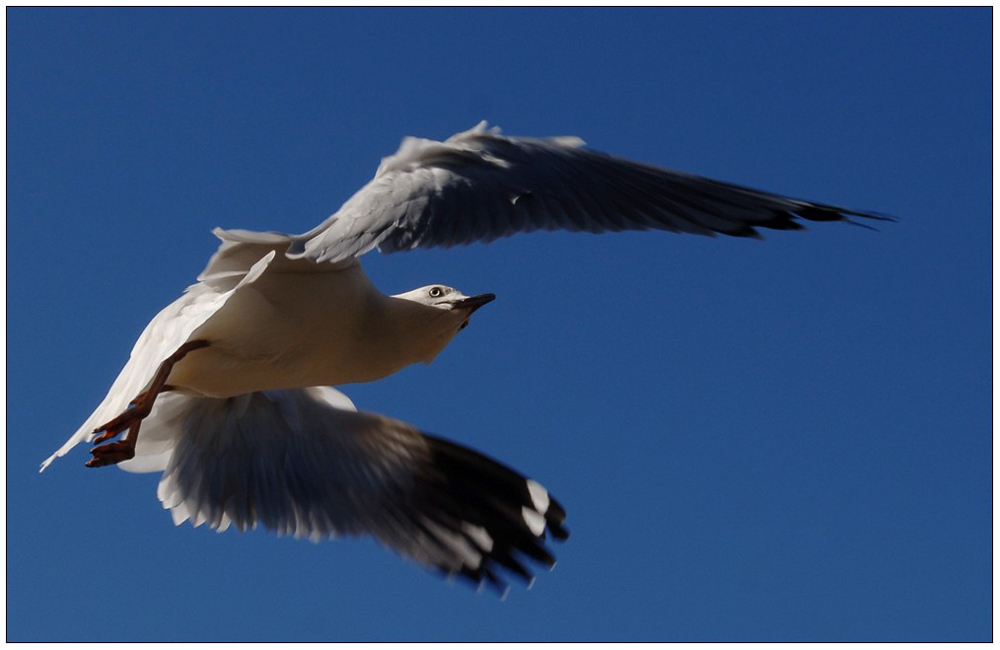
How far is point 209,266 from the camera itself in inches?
242

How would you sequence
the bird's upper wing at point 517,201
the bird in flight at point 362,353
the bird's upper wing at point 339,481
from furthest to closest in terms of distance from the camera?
the bird's upper wing at point 339,481 < the bird in flight at point 362,353 < the bird's upper wing at point 517,201

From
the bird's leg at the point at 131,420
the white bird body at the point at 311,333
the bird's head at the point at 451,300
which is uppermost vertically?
the bird's head at the point at 451,300

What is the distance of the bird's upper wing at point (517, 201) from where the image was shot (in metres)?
4.86

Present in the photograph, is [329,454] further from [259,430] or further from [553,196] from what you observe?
[553,196]

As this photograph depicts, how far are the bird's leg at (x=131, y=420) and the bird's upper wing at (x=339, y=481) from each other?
1157 mm

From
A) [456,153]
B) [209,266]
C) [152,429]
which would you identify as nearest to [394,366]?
[209,266]

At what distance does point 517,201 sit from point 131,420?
7.02ft

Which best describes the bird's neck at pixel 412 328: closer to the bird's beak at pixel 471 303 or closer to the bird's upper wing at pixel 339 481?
the bird's beak at pixel 471 303

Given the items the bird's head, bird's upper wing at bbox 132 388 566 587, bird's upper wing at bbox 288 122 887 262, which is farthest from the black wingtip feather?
bird's upper wing at bbox 288 122 887 262

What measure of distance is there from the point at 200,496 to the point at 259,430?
49cm

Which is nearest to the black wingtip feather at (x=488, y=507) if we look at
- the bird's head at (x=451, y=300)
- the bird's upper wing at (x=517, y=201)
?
the bird's head at (x=451, y=300)

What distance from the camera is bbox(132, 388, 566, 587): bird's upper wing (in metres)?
7.49

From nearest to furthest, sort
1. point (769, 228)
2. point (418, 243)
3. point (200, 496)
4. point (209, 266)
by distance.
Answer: point (418, 243)
point (769, 228)
point (209, 266)
point (200, 496)

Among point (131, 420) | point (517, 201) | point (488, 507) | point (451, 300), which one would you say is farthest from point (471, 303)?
point (488, 507)
